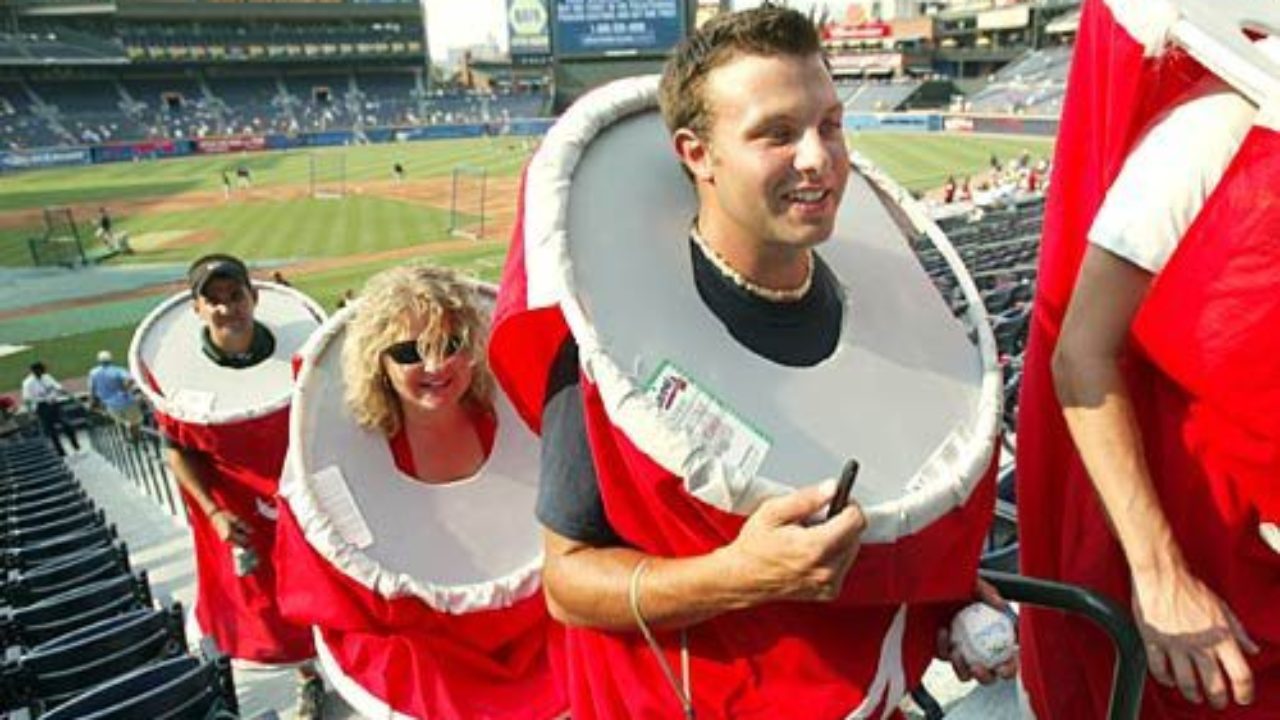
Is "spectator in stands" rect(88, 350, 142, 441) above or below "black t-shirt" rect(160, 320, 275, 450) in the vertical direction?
below

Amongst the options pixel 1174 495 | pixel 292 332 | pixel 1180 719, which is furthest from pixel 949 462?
pixel 292 332

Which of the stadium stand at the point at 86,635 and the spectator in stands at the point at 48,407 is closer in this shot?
the stadium stand at the point at 86,635

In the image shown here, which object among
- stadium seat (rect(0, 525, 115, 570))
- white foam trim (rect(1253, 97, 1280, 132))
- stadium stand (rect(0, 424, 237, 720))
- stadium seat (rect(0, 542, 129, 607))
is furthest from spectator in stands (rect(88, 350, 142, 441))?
white foam trim (rect(1253, 97, 1280, 132))

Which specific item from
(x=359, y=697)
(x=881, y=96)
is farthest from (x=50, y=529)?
(x=881, y=96)

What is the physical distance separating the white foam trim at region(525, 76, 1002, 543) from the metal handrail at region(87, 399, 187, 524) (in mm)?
6011

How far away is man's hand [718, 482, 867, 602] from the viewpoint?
1144 mm

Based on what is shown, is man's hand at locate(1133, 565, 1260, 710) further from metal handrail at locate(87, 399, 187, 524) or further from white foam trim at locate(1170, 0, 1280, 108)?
metal handrail at locate(87, 399, 187, 524)

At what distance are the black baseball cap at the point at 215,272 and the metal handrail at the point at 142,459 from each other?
333cm

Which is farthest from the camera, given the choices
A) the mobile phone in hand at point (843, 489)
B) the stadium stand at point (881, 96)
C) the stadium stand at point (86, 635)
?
the stadium stand at point (881, 96)

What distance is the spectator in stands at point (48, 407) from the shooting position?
1132cm

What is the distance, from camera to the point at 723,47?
1.36 m

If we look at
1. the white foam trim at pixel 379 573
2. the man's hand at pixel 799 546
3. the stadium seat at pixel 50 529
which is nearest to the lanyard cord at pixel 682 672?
the man's hand at pixel 799 546

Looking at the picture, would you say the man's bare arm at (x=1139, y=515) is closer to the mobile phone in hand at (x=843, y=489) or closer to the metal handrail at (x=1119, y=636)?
the metal handrail at (x=1119, y=636)

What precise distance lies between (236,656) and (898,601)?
3.64m
